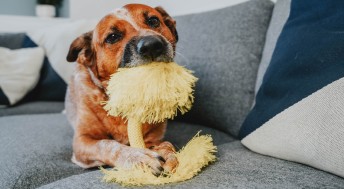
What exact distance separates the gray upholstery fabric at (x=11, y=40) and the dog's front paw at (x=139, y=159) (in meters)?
1.99

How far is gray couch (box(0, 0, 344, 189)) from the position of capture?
1087mm

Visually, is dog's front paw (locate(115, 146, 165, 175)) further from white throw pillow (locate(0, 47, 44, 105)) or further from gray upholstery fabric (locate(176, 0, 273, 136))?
white throw pillow (locate(0, 47, 44, 105))

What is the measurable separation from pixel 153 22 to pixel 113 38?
191mm

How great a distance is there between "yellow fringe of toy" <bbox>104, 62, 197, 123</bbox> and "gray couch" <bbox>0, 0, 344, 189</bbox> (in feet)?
0.65

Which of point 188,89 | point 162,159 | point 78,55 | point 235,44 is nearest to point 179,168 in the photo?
point 162,159

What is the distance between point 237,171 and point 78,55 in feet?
3.00

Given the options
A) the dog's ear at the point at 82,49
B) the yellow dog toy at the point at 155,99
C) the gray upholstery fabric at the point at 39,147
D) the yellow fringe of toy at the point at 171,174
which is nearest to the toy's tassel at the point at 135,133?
the yellow dog toy at the point at 155,99

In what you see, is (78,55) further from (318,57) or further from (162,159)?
(318,57)

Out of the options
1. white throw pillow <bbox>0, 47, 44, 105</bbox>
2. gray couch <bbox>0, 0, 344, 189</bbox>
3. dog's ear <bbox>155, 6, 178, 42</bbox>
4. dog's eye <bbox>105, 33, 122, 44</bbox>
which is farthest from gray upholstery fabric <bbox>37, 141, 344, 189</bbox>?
white throw pillow <bbox>0, 47, 44, 105</bbox>

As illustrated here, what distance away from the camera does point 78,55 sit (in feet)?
4.80

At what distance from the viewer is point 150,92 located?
2.87ft

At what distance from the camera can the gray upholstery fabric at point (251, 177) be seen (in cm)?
77

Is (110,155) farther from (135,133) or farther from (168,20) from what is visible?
(168,20)

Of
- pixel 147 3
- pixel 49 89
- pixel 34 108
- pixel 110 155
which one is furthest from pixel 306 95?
pixel 147 3
